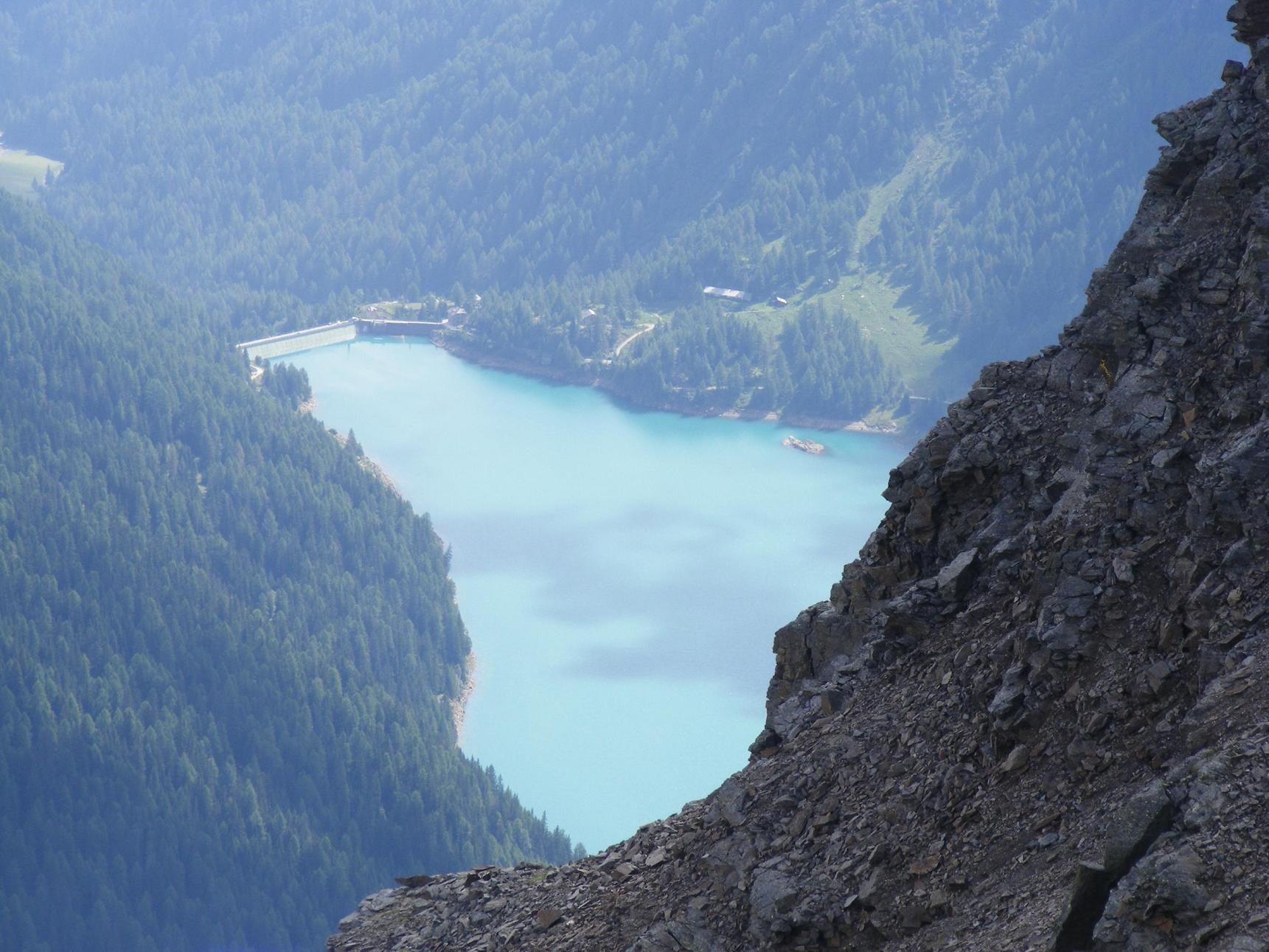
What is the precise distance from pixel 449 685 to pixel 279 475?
3857 cm

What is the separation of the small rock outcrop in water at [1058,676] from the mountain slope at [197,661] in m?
73.0

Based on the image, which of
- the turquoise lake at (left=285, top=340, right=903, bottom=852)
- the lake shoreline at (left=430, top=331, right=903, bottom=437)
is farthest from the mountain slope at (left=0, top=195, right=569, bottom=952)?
the lake shoreline at (left=430, top=331, right=903, bottom=437)

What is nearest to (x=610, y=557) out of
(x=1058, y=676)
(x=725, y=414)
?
(x=725, y=414)

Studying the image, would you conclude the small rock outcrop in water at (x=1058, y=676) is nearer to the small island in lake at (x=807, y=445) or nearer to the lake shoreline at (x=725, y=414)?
the small island in lake at (x=807, y=445)

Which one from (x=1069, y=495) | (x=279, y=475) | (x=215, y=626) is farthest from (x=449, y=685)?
(x=1069, y=495)

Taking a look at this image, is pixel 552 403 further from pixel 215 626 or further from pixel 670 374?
pixel 215 626

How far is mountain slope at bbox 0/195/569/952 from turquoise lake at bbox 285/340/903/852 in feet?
14.9

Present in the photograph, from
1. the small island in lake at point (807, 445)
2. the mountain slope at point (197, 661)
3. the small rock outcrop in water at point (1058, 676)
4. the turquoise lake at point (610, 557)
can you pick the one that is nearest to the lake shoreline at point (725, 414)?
the turquoise lake at point (610, 557)

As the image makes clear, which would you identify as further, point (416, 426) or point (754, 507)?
point (416, 426)

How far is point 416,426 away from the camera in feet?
572

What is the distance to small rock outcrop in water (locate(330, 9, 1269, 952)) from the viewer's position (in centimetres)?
1365

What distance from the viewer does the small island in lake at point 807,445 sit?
164 meters

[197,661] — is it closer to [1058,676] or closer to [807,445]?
[807,445]

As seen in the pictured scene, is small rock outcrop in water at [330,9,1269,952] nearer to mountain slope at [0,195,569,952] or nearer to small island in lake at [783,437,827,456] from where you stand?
mountain slope at [0,195,569,952]
